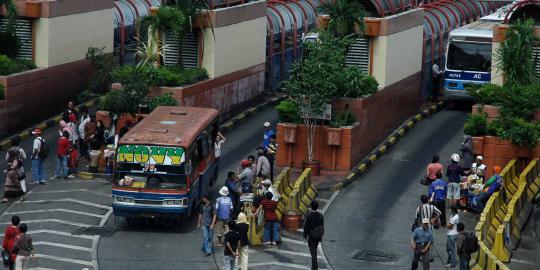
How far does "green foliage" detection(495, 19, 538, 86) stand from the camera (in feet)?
136

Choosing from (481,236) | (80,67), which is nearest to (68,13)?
(80,67)

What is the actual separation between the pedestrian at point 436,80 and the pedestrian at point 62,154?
18.7 metres

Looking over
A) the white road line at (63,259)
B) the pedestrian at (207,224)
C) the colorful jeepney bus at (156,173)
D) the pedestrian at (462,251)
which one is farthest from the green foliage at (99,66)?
the pedestrian at (462,251)

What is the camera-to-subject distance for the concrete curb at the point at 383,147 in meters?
39.9

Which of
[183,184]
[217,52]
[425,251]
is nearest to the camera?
[425,251]

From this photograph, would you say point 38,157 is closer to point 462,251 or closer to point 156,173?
point 156,173

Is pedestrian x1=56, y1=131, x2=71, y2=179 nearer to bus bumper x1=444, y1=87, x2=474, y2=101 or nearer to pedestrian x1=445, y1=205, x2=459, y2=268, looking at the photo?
pedestrian x1=445, y1=205, x2=459, y2=268

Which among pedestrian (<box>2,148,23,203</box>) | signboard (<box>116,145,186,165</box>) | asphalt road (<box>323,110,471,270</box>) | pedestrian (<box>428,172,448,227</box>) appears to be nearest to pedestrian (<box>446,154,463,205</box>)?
pedestrian (<box>428,172,448,227</box>)

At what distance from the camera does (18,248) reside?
28625 mm

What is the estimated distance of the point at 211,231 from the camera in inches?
1270

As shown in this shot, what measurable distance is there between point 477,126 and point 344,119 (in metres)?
4.15

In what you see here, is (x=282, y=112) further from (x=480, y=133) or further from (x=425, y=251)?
(x=425, y=251)

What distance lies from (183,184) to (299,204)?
3505 mm

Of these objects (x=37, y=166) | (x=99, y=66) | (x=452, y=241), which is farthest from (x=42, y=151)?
(x=452, y=241)
